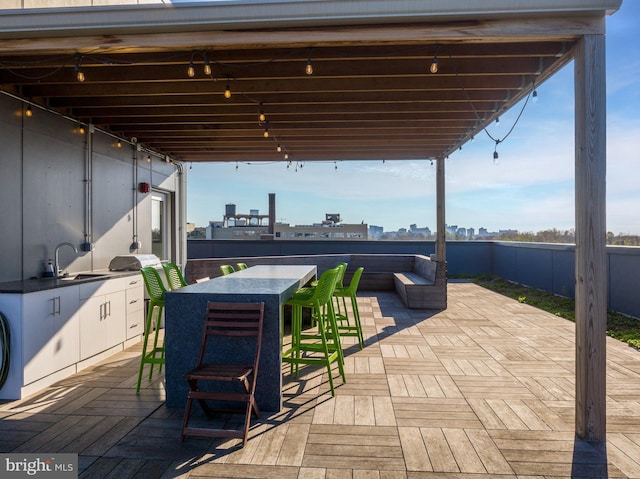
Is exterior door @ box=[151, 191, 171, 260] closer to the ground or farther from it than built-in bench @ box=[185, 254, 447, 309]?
farther from it

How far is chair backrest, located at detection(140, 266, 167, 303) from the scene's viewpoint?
11.9ft

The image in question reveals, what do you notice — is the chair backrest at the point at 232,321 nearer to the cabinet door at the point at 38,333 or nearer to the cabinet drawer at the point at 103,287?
the cabinet door at the point at 38,333

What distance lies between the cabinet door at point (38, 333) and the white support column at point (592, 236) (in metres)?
4.05

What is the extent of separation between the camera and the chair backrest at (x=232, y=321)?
9.37 ft

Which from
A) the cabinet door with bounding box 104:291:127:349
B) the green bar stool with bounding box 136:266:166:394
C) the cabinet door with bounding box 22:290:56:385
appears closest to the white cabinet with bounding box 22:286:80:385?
the cabinet door with bounding box 22:290:56:385

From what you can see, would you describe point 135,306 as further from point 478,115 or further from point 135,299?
point 478,115

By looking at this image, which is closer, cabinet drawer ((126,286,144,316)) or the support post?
cabinet drawer ((126,286,144,316))

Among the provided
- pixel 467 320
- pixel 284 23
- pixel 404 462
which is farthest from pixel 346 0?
pixel 467 320

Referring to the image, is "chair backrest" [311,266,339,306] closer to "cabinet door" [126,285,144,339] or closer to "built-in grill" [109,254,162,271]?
"cabinet door" [126,285,144,339]

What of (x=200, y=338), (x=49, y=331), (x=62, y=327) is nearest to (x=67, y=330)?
(x=62, y=327)

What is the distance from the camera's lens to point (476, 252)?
39.2ft

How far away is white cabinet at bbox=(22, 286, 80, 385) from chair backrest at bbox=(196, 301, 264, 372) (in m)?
1.58

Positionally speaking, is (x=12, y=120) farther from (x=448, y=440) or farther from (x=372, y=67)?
(x=448, y=440)

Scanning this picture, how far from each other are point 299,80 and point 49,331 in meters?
3.26
